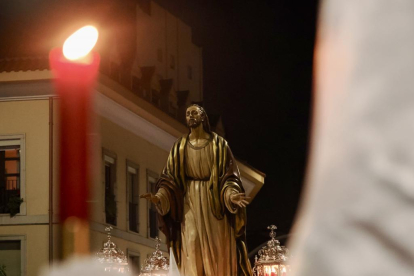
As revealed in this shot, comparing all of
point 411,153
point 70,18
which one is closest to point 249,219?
point 70,18

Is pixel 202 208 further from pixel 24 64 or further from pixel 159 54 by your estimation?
pixel 159 54

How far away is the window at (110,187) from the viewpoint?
18.5m

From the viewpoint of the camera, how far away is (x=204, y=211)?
5523 mm

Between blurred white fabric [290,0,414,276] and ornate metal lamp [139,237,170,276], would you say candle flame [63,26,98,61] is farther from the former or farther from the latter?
blurred white fabric [290,0,414,276]

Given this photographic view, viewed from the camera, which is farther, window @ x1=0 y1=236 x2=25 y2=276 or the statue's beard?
window @ x1=0 y1=236 x2=25 y2=276

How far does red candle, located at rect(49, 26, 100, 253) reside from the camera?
16.9 meters

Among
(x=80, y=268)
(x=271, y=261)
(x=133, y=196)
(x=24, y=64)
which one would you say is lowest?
(x=80, y=268)

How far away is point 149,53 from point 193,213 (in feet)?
63.8

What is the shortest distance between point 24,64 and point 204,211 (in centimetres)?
1205

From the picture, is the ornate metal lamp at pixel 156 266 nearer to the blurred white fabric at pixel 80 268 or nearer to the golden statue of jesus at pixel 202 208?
the golden statue of jesus at pixel 202 208

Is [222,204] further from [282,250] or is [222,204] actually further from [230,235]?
[282,250]

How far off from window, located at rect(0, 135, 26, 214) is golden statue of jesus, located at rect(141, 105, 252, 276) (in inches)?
474

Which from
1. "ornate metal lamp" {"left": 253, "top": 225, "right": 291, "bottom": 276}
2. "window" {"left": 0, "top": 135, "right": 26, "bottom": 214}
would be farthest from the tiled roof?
"ornate metal lamp" {"left": 253, "top": 225, "right": 291, "bottom": 276}

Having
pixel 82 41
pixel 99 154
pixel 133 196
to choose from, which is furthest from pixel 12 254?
pixel 82 41
